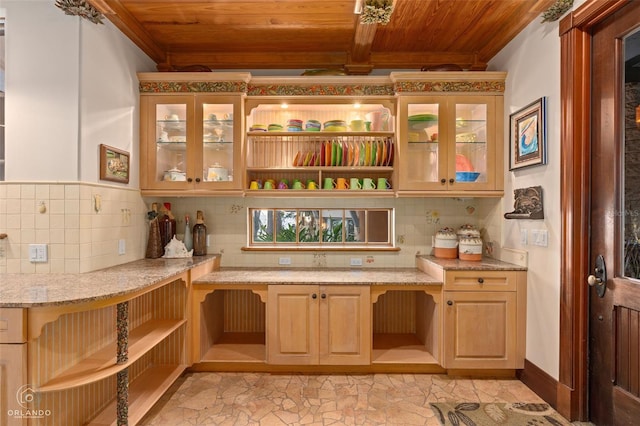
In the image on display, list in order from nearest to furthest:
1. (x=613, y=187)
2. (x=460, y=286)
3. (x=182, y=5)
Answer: (x=613, y=187)
(x=182, y=5)
(x=460, y=286)

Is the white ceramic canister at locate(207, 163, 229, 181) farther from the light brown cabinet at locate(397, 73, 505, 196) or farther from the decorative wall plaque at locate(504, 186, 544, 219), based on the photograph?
the decorative wall plaque at locate(504, 186, 544, 219)

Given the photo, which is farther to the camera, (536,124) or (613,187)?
(536,124)

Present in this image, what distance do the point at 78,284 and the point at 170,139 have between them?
1.49 meters

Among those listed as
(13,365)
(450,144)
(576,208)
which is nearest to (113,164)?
(13,365)

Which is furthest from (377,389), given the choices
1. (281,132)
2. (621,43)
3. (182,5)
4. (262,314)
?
(182,5)

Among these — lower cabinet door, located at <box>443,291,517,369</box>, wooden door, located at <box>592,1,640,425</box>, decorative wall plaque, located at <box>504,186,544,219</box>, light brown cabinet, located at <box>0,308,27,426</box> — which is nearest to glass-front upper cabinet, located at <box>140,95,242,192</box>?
light brown cabinet, located at <box>0,308,27,426</box>

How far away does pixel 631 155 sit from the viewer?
1.83m

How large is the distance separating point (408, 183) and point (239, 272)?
1.64 m

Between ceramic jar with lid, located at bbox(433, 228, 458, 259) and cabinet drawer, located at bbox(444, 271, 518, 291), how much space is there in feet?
1.49

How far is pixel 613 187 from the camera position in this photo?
1.90m

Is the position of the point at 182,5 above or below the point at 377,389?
above

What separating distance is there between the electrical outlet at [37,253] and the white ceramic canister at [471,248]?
303cm

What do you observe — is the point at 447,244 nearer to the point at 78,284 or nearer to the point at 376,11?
the point at 376,11

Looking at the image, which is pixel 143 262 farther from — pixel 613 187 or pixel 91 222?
pixel 613 187
